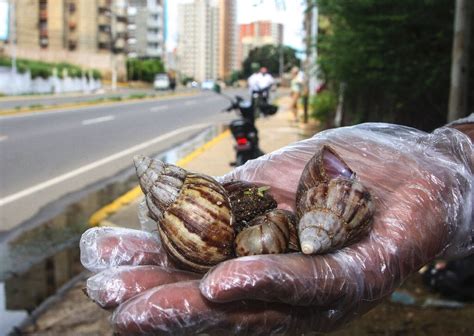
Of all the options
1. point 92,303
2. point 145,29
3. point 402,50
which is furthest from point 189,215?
point 145,29

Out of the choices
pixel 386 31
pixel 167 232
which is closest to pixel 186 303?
pixel 167 232

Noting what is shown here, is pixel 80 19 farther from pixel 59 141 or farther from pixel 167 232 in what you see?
pixel 167 232

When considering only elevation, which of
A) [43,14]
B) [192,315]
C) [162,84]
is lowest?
[162,84]

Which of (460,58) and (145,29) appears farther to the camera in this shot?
(145,29)

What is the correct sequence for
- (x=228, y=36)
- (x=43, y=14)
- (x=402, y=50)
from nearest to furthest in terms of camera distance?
(x=402, y=50)
(x=228, y=36)
(x=43, y=14)

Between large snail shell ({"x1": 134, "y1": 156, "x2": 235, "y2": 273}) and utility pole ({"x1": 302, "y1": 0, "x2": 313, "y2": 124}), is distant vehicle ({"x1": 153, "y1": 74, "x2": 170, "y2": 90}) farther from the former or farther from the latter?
large snail shell ({"x1": 134, "y1": 156, "x2": 235, "y2": 273})

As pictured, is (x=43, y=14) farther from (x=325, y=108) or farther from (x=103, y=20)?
(x=325, y=108)

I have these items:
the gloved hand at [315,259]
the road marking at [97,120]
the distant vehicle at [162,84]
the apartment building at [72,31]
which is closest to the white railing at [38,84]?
the distant vehicle at [162,84]

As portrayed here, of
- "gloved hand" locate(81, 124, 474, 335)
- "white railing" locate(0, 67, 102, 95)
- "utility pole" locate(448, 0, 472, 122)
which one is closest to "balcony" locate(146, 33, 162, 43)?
"white railing" locate(0, 67, 102, 95)

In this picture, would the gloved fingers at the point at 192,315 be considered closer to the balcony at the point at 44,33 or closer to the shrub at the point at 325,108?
the shrub at the point at 325,108
